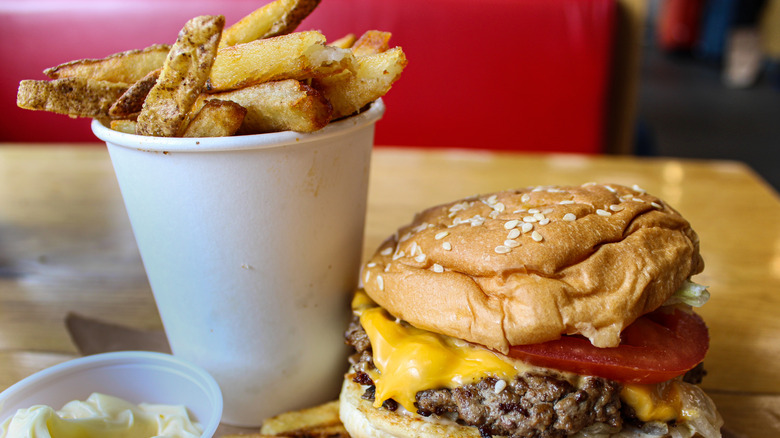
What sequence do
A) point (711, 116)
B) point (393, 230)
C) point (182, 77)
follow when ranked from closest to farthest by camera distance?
point (182, 77) < point (393, 230) < point (711, 116)

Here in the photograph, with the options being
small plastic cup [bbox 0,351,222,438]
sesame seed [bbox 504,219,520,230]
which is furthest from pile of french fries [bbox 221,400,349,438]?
sesame seed [bbox 504,219,520,230]

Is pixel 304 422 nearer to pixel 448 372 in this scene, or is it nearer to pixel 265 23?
pixel 448 372

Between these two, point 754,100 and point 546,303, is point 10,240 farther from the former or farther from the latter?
point 754,100

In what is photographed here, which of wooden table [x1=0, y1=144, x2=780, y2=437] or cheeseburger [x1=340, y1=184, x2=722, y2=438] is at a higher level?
cheeseburger [x1=340, y1=184, x2=722, y2=438]

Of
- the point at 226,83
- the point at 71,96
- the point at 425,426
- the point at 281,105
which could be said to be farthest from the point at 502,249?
the point at 71,96

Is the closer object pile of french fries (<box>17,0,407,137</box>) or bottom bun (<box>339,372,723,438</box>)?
pile of french fries (<box>17,0,407,137</box>)

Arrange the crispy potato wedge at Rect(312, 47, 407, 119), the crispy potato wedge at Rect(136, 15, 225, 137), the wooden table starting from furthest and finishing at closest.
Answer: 1. the wooden table
2. the crispy potato wedge at Rect(312, 47, 407, 119)
3. the crispy potato wedge at Rect(136, 15, 225, 137)

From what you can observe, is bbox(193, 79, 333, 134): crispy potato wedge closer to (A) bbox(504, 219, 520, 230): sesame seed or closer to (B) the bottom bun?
(A) bbox(504, 219, 520, 230): sesame seed

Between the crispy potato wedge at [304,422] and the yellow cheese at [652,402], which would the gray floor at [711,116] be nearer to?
the yellow cheese at [652,402]
